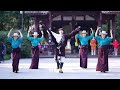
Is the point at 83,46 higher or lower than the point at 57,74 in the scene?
higher

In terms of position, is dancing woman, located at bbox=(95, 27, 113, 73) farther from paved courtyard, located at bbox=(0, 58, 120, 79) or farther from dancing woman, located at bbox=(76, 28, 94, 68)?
dancing woman, located at bbox=(76, 28, 94, 68)

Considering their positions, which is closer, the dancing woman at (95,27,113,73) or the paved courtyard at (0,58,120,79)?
the paved courtyard at (0,58,120,79)

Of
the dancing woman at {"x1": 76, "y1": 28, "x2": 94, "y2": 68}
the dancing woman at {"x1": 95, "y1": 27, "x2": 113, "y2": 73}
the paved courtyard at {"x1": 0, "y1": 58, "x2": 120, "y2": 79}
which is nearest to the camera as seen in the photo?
the paved courtyard at {"x1": 0, "y1": 58, "x2": 120, "y2": 79}

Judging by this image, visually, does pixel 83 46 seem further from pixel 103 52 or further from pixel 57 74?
pixel 57 74

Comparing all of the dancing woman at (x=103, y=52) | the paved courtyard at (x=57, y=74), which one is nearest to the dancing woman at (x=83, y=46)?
the paved courtyard at (x=57, y=74)

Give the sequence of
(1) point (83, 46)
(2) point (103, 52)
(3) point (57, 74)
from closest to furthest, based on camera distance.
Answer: (3) point (57, 74)
(2) point (103, 52)
(1) point (83, 46)

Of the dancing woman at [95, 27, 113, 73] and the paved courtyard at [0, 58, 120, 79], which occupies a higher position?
the dancing woman at [95, 27, 113, 73]

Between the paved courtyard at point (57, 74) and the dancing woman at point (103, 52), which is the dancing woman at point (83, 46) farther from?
the dancing woman at point (103, 52)

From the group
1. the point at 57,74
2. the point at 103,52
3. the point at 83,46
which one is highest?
the point at 83,46

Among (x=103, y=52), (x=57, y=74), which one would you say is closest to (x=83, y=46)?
(x=103, y=52)

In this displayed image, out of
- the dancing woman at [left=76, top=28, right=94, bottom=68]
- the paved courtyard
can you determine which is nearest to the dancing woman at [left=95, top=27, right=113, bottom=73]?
the paved courtyard

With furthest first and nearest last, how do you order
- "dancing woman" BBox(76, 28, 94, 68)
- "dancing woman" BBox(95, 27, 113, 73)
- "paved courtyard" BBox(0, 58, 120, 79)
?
"dancing woman" BBox(76, 28, 94, 68)
"dancing woman" BBox(95, 27, 113, 73)
"paved courtyard" BBox(0, 58, 120, 79)
